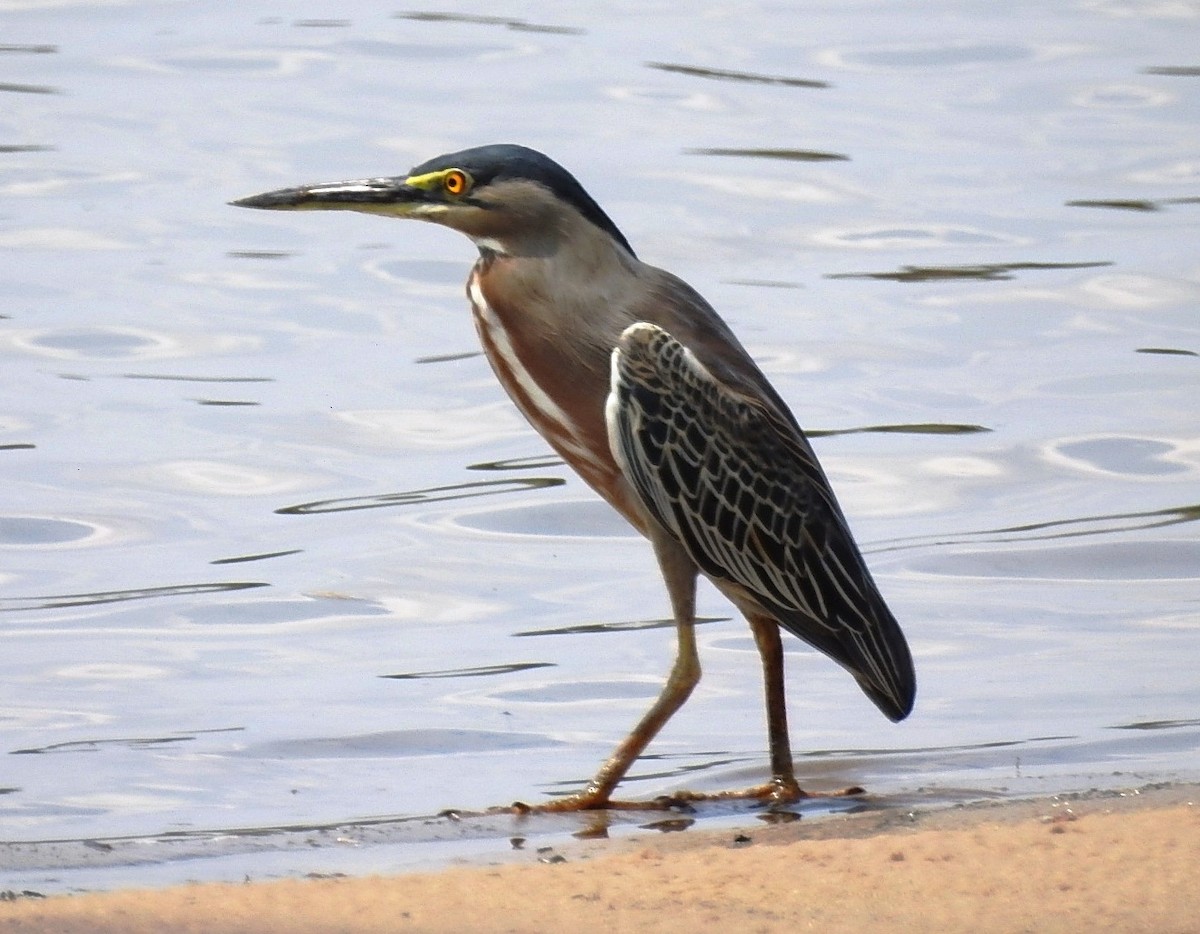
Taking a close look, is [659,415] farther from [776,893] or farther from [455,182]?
[776,893]

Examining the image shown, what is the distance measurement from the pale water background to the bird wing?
507 mm

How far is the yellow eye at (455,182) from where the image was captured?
676 cm

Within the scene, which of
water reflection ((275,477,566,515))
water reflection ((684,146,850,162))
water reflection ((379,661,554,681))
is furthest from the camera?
water reflection ((684,146,850,162))

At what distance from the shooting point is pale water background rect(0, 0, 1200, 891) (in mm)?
7473

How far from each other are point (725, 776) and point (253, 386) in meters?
5.73

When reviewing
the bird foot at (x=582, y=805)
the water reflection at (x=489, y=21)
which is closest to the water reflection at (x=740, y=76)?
the water reflection at (x=489, y=21)

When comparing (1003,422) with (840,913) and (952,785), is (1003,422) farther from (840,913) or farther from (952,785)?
(840,913)

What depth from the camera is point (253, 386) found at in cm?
1230

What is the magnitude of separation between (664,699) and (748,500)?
655mm

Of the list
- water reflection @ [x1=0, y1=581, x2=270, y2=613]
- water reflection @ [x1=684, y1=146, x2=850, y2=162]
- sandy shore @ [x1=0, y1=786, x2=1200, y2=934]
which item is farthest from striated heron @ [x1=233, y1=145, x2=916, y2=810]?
water reflection @ [x1=684, y1=146, x2=850, y2=162]

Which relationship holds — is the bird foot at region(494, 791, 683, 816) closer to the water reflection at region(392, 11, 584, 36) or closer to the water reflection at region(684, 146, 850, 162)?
the water reflection at region(684, 146, 850, 162)

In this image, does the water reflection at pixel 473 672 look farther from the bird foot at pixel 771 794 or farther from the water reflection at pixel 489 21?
the water reflection at pixel 489 21

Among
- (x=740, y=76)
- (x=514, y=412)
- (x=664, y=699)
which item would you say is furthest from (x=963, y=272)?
(x=664, y=699)

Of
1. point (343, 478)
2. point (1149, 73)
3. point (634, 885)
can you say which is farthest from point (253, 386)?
point (1149, 73)
